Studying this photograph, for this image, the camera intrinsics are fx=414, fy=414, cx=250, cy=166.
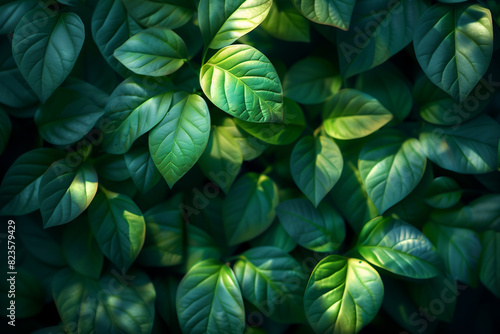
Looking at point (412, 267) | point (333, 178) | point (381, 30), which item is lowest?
point (412, 267)

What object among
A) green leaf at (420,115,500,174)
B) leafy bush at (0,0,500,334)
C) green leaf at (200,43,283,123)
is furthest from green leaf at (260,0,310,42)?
green leaf at (420,115,500,174)

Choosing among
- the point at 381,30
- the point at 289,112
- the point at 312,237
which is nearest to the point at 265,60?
the point at 289,112

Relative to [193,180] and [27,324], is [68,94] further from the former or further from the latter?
[27,324]

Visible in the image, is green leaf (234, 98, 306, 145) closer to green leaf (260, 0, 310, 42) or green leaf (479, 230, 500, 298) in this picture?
green leaf (260, 0, 310, 42)

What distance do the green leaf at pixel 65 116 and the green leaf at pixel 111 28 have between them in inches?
3.6

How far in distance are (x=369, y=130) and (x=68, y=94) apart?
0.57m

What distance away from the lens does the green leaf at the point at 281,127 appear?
0.78m

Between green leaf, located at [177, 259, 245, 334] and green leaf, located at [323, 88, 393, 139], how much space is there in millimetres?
357

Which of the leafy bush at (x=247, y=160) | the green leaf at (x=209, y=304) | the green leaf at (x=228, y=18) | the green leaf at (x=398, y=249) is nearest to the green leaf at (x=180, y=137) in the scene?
the leafy bush at (x=247, y=160)

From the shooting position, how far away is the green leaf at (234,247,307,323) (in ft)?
2.64

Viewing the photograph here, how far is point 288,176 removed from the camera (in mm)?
870

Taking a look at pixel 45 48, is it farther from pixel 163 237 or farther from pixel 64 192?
pixel 163 237

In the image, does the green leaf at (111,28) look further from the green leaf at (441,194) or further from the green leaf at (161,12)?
the green leaf at (441,194)

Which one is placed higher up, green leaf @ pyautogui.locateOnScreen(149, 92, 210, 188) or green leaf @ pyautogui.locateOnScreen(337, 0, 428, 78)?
green leaf @ pyautogui.locateOnScreen(337, 0, 428, 78)
